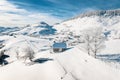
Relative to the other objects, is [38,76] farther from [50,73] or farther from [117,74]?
[117,74]

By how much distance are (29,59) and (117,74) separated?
38.0 metres

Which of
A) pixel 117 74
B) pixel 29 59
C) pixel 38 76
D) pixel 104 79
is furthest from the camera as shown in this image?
pixel 29 59

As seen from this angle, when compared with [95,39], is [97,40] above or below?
below

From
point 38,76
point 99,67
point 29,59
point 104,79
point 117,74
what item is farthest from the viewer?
point 29,59

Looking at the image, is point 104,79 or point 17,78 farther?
point 17,78

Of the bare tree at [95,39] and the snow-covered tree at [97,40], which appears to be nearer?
the snow-covered tree at [97,40]

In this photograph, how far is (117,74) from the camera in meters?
42.8

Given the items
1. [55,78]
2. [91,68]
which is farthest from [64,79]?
[91,68]

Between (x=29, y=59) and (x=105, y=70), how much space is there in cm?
3425

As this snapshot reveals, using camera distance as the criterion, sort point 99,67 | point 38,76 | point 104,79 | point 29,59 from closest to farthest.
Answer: point 104,79 < point 38,76 < point 99,67 < point 29,59

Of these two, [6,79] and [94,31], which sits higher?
[94,31]

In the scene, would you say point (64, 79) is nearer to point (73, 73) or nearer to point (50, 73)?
point (73, 73)

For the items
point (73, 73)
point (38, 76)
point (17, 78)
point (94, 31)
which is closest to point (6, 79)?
point (17, 78)

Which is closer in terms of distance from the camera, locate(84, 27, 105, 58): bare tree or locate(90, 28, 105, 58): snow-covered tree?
locate(90, 28, 105, 58): snow-covered tree
